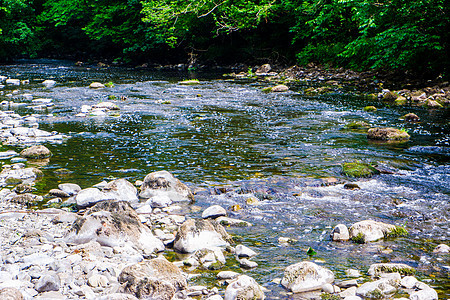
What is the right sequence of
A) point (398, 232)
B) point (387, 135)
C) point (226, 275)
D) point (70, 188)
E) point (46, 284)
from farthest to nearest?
1. point (387, 135)
2. point (70, 188)
3. point (398, 232)
4. point (226, 275)
5. point (46, 284)

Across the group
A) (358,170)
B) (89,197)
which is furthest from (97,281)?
(358,170)

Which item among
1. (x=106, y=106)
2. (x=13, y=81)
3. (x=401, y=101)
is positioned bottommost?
(x=106, y=106)

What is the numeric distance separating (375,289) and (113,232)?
225 centimetres

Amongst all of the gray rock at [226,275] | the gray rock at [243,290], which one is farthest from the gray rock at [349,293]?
the gray rock at [226,275]

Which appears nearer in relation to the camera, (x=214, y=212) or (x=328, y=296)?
(x=328, y=296)

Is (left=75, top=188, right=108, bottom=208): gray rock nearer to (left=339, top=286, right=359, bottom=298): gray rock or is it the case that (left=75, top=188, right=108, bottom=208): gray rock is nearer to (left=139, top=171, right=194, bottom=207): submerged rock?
(left=139, top=171, right=194, bottom=207): submerged rock

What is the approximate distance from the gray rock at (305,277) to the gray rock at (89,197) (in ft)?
8.37

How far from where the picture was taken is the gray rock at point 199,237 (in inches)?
153

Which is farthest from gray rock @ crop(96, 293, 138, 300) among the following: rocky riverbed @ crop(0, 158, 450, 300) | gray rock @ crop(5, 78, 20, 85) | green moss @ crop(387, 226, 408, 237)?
gray rock @ crop(5, 78, 20, 85)

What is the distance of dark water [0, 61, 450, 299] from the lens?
394cm

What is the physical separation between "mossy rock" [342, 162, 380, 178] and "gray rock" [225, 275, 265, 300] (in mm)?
3496

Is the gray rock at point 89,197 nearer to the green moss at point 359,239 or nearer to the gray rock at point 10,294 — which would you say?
the gray rock at point 10,294

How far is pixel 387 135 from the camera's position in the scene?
8273mm

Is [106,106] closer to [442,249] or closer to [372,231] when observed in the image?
[372,231]
